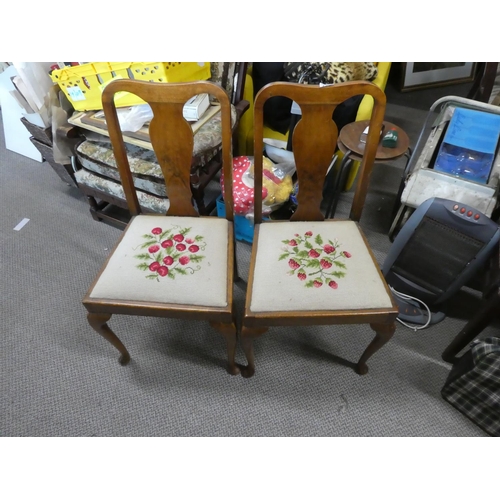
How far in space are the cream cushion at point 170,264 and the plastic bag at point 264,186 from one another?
0.29m

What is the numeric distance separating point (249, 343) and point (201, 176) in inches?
30.3

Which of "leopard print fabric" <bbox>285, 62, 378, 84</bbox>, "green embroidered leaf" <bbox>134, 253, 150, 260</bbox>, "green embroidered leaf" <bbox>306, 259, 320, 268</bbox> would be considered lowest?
"green embroidered leaf" <bbox>306, 259, 320, 268</bbox>

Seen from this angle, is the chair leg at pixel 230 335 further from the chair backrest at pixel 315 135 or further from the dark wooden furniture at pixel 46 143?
the dark wooden furniture at pixel 46 143

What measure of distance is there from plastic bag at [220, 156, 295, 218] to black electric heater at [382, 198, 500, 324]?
53 cm

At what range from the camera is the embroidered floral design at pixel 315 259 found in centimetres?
100

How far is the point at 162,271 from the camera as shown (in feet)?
3.39

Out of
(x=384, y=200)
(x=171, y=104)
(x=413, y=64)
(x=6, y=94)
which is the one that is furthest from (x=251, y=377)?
(x=413, y=64)

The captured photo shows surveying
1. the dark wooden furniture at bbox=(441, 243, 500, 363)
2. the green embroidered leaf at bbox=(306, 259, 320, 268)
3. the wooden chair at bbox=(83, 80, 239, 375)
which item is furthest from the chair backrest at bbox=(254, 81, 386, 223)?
the dark wooden furniture at bbox=(441, 243, 500, 363)

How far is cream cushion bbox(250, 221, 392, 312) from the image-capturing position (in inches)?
37.6

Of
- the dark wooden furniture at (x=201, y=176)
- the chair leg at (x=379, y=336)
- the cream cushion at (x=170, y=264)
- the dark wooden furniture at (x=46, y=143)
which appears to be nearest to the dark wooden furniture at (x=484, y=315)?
the chair leg at (x=379, y=336)

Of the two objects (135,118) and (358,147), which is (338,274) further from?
(135,118)

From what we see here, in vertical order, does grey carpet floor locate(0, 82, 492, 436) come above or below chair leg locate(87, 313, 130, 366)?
below

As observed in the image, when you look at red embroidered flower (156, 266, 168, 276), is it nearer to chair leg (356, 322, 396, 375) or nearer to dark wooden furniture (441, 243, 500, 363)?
chair leg (356, 322, 396, 375)

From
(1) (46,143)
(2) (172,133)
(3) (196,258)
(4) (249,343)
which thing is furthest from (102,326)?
(1) (46,143)
